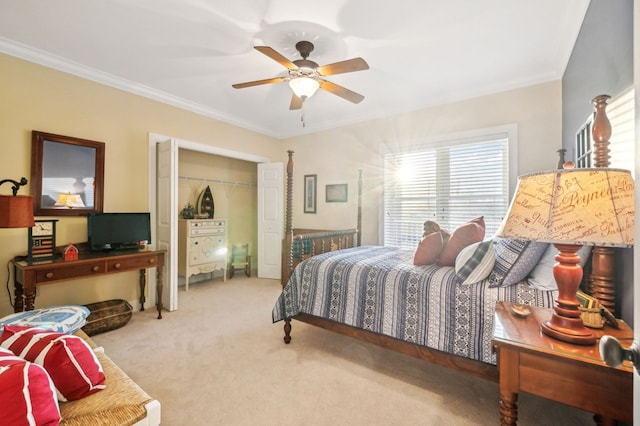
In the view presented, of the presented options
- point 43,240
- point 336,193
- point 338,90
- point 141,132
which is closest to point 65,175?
point 43,240

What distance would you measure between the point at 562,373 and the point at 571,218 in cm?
59

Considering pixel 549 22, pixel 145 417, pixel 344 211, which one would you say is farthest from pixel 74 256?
pixel 549 22

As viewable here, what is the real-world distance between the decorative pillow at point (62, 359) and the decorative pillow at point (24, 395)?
5.4 inches

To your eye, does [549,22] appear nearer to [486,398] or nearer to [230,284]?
[486,398]

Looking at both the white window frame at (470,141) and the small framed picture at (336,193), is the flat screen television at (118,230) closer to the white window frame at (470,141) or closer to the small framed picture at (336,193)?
the small framed picture at (336,193)

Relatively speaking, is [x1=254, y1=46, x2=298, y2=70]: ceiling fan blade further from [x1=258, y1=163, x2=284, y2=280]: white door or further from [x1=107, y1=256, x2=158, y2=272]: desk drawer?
[x1=258, y1=163, x2=284, y2=280]: white door

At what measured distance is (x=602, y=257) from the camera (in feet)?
4.25

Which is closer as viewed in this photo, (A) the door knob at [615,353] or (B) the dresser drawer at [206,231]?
(A) the door knob at [615,353]

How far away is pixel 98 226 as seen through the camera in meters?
2.90

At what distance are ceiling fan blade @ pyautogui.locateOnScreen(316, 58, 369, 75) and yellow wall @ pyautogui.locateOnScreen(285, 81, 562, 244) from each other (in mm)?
1958

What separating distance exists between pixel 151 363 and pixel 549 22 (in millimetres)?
4127

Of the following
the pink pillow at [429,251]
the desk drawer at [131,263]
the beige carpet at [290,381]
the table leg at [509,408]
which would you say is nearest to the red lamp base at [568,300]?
the table leg at [509,408]

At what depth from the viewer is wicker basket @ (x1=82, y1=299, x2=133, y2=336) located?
2.62m

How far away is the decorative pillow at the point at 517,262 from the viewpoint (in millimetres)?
1626
